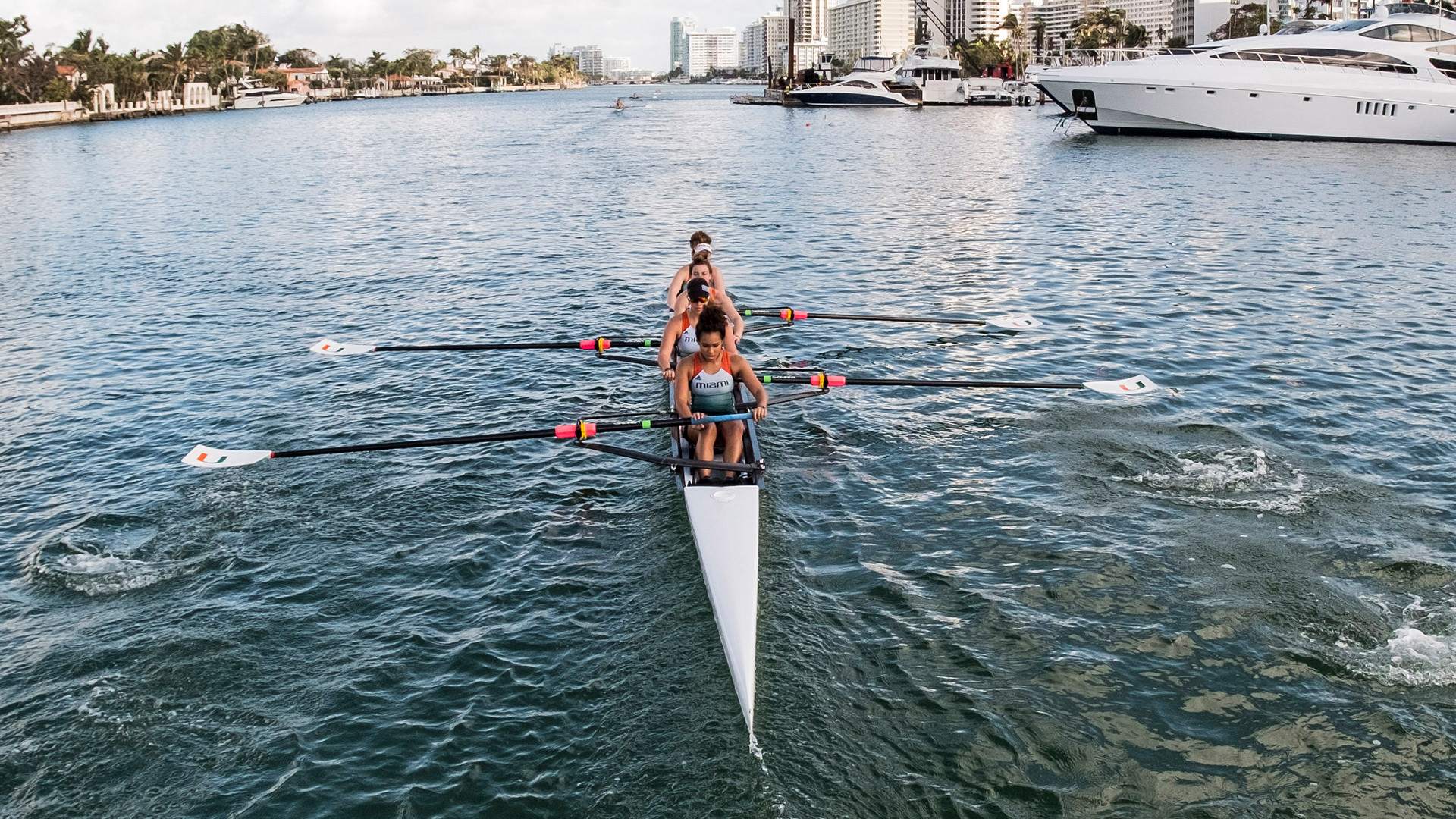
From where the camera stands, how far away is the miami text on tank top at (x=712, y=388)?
446 inches

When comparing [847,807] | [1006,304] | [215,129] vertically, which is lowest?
[847,807]

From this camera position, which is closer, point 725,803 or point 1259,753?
point 725,803

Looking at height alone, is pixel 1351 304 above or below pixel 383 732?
above

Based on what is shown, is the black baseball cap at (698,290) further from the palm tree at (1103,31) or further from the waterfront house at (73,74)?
the palm tree at (1103,31)

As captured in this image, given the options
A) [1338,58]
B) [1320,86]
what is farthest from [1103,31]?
[1320,86]

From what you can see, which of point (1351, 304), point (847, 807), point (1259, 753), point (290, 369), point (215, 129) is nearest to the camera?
point (847, 807)

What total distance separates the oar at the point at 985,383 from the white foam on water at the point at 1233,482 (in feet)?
6.15

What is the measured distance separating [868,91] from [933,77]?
10940 mm

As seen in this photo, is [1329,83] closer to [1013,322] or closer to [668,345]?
[1013,322]

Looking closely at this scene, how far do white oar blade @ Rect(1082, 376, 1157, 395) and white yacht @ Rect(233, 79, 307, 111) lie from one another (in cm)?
19021

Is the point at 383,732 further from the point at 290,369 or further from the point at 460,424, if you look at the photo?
the point at 290,369

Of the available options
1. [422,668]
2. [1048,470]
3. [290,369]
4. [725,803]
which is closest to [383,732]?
[422,668]

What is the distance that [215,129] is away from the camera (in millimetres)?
105438

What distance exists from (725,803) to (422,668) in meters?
3.30
